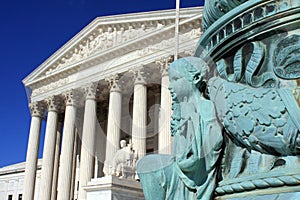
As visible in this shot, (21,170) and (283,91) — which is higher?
(21,170)

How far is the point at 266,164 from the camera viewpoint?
11.8ft

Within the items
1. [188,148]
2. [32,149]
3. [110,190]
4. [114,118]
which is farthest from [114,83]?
[188,148]

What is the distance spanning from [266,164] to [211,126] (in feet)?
1.85

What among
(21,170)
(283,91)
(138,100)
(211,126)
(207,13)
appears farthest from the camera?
(21,170)

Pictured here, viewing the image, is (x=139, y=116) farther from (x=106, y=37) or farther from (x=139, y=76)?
(x=106, y=37)

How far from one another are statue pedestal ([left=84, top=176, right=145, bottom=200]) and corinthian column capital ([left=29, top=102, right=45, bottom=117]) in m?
28.5

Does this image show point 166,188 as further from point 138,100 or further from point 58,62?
point 58,62

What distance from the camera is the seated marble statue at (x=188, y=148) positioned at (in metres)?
3.85

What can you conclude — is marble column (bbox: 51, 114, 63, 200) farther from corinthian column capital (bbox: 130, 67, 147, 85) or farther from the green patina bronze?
the green patina bronze

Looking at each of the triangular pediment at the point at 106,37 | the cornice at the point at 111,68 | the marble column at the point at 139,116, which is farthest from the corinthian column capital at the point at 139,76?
the triangular pediment at the point at 106,37

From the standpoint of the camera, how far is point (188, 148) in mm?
3982

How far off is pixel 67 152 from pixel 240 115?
34.9m

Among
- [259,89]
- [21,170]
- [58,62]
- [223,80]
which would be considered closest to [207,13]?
[223,80]

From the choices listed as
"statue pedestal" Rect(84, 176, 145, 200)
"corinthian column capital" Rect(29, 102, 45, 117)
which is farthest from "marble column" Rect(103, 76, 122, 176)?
"statue pedestal" Rect(84, 176, 145, 200)
